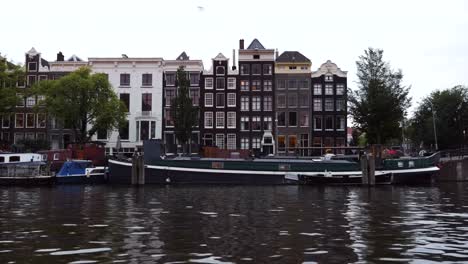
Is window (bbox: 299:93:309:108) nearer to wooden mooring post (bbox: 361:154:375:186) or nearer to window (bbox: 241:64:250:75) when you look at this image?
Result: window (bbox: 241:64:250:75)

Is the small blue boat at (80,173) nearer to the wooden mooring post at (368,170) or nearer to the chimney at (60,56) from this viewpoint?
the wooden mooring post at (368,170)

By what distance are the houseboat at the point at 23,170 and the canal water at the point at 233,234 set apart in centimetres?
2553

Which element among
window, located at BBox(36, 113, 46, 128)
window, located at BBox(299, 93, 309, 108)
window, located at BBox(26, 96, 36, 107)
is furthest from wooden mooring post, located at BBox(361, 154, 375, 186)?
window, located at BBox(26, 96, 36, 107)

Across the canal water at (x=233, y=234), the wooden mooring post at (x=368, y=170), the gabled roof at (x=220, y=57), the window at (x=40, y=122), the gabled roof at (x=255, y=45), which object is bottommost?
the canal water at (x=233, y=234)

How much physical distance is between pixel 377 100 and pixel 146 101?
35.9 m

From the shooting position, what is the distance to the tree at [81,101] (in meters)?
67.4

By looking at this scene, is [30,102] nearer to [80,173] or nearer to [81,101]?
[81,101]

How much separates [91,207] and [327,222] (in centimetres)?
1314

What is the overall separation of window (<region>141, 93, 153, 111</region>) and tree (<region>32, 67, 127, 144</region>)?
12.9 metres

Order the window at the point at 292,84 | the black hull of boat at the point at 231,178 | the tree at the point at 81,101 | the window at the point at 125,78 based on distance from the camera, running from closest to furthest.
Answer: the black hull of boat at the point at 231,178 < the tree at the point at 81,101 < the window at the point at 292,84 < the window at the point at 125,78

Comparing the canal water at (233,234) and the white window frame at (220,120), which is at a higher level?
the white window frame at (220,120)

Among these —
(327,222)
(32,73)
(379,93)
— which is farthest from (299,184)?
(32,73)

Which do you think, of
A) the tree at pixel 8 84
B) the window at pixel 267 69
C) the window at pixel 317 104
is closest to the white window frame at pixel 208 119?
the window at pixel 267 69

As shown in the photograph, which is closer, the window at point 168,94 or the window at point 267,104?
the window at point 168,94
